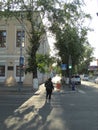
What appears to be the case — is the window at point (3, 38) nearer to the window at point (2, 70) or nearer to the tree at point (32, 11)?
the window at point (2, 70)

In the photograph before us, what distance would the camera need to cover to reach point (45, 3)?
4172 centimetres

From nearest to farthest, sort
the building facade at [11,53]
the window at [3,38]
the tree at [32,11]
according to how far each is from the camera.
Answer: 1. the tree at [32,11]
2. the building facade at [11,53]
3. the window at [3,38]

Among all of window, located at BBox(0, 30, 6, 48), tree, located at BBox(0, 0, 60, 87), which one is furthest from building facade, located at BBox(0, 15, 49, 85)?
tree, located at BBox(0, 0, 60, 87)

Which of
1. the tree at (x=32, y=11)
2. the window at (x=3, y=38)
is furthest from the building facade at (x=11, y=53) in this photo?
the tree at (x=32, y=11)

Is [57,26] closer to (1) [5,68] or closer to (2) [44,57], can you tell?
(2) [44,57]

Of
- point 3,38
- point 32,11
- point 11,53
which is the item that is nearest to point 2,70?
point 11,53

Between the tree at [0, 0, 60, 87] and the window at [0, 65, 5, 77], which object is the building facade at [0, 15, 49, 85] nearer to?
the window at [0, 65, 5, 77]

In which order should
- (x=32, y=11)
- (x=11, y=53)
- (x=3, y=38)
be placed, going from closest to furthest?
1. (x=32, y=11)
2. (x=11, y=53)
3. (x=3, y=38)

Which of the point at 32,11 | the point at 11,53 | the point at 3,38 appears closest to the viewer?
the point at 32,11

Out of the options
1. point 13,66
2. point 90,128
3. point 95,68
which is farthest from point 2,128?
point 95,68

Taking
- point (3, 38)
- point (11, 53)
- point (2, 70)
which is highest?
point (3, 38)

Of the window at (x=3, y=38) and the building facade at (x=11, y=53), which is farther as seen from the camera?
the window at (x=3, y=38)

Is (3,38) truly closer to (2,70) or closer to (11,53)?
(11,53)

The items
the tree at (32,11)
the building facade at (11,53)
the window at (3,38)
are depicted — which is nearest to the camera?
the tree at (32,11)
